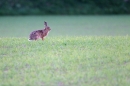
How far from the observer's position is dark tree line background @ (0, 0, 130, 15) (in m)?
25.7

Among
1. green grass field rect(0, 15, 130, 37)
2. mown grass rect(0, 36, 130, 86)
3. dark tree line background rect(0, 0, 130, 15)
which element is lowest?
mown grass rect(0, 36, 130, 86)

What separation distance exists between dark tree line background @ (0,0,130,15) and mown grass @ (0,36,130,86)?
16308mm

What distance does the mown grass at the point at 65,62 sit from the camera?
660 centimetres

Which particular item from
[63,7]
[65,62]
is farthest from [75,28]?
[63,7]

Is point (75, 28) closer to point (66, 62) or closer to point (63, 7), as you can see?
point (66, 62)

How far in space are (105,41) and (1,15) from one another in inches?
649

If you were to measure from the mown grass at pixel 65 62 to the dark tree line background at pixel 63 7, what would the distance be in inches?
642

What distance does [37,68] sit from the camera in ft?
23.7

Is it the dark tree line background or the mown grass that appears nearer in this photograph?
the mown grass

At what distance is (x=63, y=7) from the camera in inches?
1045

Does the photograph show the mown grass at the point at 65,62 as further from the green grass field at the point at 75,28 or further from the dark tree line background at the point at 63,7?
the dark tree line background at the point at 63,7

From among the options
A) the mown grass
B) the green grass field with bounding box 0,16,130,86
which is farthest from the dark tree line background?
the mown grass

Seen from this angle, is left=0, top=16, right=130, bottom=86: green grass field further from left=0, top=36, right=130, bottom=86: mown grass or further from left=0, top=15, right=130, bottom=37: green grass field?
left=0, top=15, right=130, bottom=37: green grass field

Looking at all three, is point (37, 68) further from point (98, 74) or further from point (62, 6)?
point (62, 6)
